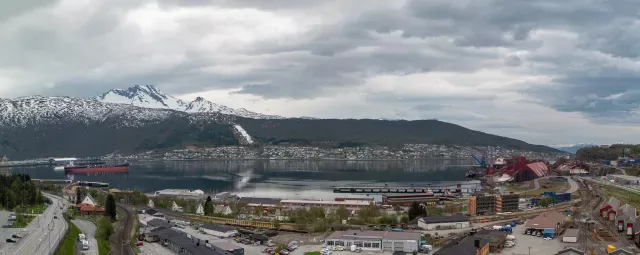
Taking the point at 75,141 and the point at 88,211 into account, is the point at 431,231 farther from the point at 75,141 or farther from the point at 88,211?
the point at 75,141

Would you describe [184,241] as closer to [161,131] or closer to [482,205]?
[482,205]

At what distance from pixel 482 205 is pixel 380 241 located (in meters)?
10.4

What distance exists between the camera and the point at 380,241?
51.0 ft

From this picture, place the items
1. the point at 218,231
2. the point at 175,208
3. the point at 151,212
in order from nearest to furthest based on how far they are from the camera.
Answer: the point at 218,231 → the point at 151,212 → the point at 175,208

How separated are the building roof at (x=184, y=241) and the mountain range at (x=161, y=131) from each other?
3737 inches

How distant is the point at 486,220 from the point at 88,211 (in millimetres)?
16193

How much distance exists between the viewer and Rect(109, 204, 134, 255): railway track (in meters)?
15.1

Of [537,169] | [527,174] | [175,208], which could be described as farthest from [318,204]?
[537,169]

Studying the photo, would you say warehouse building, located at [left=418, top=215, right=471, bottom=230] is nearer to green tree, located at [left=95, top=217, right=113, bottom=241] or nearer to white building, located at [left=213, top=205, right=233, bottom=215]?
white building, located at [left=213, top=205, right=233, bottom=215]

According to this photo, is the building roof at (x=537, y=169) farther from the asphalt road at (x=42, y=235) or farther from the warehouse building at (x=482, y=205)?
the asphalt road at (x=42, y=235)

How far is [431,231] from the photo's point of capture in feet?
60.7

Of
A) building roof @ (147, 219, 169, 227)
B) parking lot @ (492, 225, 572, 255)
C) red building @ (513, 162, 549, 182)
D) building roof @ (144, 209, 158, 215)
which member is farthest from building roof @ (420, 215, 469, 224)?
red building @ (513, 162, 549, 182)

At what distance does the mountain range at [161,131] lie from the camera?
11081 centimetres

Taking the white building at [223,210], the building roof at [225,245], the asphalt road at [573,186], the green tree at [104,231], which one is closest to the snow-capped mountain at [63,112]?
the asphalt road at [573,186]
